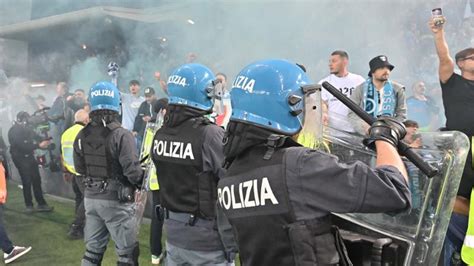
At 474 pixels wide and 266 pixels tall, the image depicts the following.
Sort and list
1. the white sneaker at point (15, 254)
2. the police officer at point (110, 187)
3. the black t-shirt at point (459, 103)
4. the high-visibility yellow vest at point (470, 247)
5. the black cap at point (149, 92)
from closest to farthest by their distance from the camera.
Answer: the high-visibility yellow vest at point (470, 247) < the black t-shirt at point (459, 103) < the police officer at point (110, 187) < the white sneaker at point (15, 254) < the black cap at point (149, 92)

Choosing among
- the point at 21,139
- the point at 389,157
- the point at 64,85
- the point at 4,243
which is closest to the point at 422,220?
the point at 389,157

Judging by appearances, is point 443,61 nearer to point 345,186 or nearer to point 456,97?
point 456,97

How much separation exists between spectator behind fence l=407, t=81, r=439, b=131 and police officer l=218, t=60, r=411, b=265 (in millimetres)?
4265

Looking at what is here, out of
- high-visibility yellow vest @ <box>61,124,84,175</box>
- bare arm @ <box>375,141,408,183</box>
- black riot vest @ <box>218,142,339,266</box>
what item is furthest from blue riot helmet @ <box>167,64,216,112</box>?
high-visibility yellow vest @ <box>61,124,84,175</box>

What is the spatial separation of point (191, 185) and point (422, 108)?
3.88m

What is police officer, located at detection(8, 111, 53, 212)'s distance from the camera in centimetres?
710

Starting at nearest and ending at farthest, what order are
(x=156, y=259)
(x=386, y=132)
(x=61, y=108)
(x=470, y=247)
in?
(x=386, y=132) < (x=470, y=247) < (x=156, y=259) < (x=61, y=108)

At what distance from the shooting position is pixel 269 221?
58.7 inches

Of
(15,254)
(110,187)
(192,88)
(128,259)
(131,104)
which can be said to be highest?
(192,88)

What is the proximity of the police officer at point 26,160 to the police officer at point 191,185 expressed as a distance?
16.5ft

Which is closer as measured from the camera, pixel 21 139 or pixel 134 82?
pixel 21 139

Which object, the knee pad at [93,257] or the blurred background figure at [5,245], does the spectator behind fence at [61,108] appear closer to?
the blurred background figure at [5,245]

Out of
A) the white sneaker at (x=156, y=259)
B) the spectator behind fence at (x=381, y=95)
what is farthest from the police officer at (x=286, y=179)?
the white sneaker at (x=156, y=259)

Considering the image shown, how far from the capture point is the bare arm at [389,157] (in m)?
1.47
